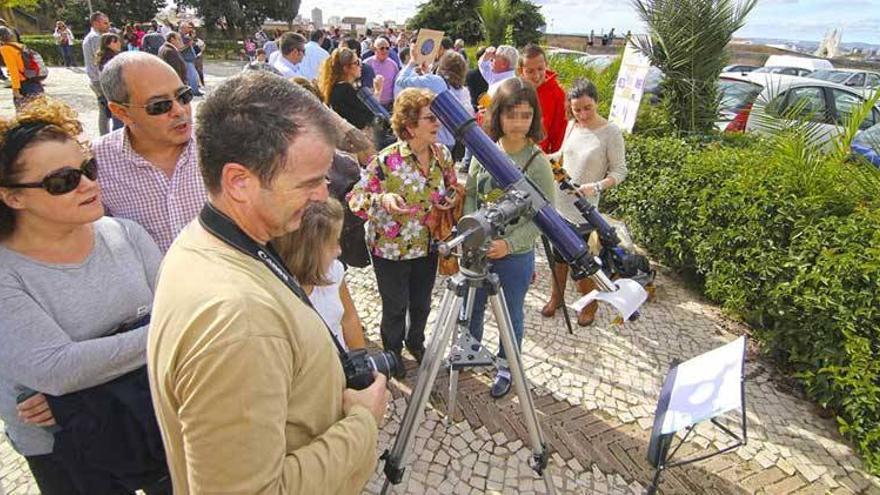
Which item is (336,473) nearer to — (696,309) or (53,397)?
(53,397)

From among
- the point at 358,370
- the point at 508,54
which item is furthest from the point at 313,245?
the point at 508,54

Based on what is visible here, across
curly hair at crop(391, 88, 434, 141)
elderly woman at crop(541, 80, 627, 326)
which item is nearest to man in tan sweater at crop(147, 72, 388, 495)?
curly hair at crop(391, 88, 434, 141)

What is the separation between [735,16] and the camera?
567 centimetres

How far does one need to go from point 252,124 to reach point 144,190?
1.44 m

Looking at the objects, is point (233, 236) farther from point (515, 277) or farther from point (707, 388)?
point (515, 277)

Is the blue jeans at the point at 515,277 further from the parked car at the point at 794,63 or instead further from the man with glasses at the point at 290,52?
the parked car at the point at 794,63

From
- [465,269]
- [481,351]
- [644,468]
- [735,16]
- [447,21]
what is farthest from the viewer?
[447,21]

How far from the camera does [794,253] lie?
138 inches

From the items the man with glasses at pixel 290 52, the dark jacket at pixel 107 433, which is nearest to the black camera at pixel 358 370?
the dark jacket at pixel 107 433

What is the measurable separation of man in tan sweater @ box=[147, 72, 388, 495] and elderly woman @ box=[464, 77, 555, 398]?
5.42ft

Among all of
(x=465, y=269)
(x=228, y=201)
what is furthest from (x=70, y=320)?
(x=465, y=269)

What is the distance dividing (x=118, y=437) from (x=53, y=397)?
250 mm

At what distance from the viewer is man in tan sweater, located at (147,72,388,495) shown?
909 millimetres

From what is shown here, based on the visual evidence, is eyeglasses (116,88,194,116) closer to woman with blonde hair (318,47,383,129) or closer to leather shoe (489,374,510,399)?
leather shoe (489,374,510,399)
